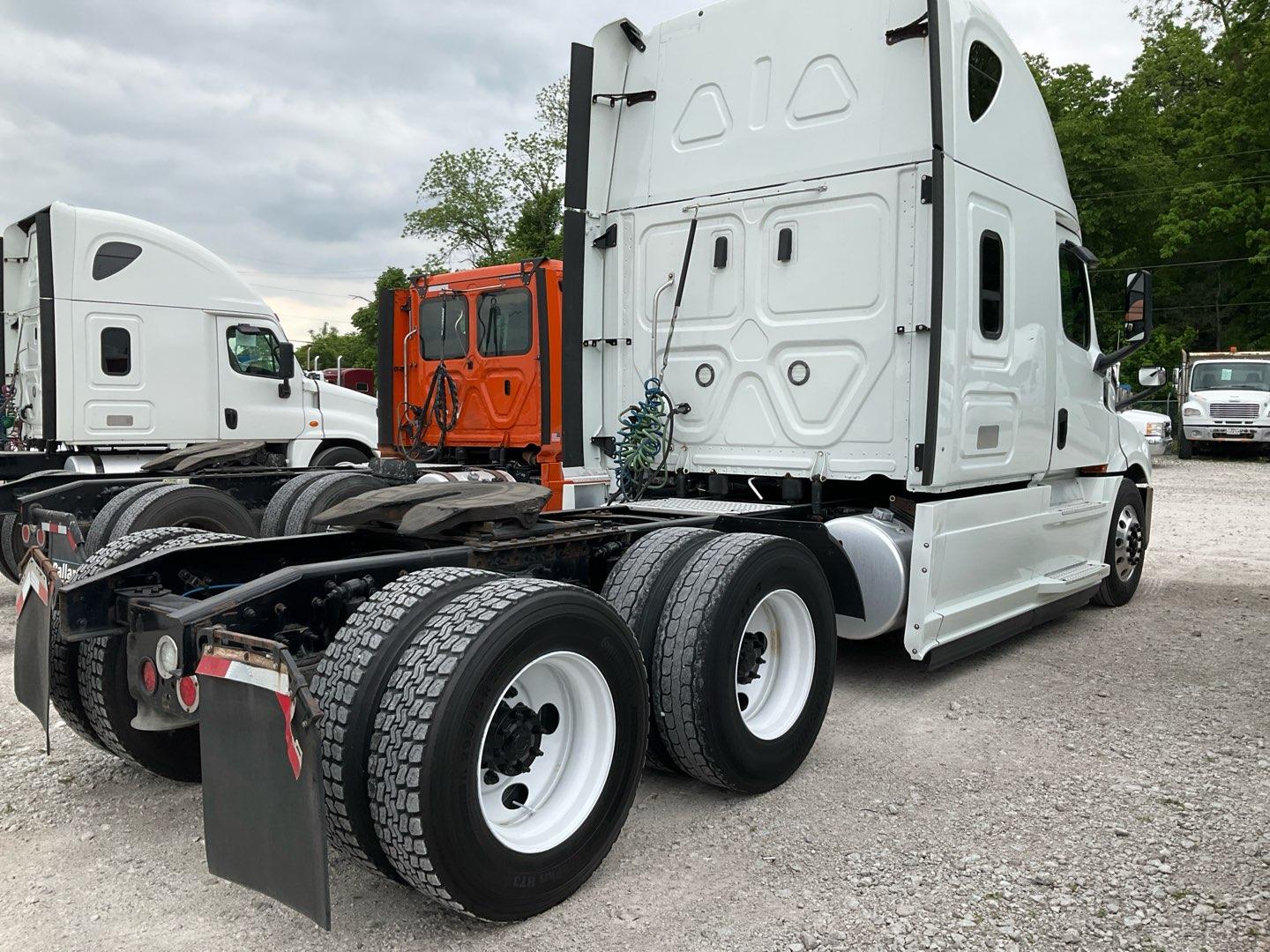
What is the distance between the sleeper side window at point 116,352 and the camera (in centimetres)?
986

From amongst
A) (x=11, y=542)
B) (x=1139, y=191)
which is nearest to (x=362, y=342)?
(x=1139, y=191)

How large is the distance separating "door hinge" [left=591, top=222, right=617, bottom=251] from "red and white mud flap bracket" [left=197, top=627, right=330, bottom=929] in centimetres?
388

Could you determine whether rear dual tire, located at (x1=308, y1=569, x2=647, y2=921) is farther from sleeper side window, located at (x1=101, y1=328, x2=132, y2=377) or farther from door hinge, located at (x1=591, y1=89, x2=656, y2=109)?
sleeper side window, located at (x1=101, y1=328, x2=132, y2=377)

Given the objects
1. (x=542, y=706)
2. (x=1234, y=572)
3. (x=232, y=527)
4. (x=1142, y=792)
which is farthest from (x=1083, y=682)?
(x=232, y=527)

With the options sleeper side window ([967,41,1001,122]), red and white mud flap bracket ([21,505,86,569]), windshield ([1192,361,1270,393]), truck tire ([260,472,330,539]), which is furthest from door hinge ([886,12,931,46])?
windshield ([1192,361,1270,393])

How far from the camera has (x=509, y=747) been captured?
2994 millimetres

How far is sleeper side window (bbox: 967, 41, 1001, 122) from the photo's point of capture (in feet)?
16.9

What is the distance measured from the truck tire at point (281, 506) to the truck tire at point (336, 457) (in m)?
3.91

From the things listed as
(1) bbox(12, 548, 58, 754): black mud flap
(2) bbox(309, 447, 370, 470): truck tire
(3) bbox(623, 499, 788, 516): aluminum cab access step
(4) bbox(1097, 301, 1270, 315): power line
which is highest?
(4) bbox(1097, 301, 1270, 315): power line

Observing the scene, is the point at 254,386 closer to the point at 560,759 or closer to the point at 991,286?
the point at 991,286

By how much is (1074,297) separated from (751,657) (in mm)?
Result: 4010

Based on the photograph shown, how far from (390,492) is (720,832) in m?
1.79

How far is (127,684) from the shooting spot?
348 centimetres

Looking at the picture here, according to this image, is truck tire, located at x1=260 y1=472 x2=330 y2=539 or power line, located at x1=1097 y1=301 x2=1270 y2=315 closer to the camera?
truck tire, located at x1=260 y1=472 x2=330 y2=539
